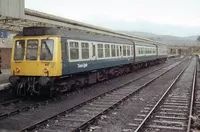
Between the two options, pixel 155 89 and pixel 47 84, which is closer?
pixel 47 84

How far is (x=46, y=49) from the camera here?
47.5 feet

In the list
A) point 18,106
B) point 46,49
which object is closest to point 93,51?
point 46,49

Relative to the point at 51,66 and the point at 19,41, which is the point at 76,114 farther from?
the point at 19,41

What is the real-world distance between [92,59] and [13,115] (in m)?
7.62

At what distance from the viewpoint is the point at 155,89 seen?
61.5ft

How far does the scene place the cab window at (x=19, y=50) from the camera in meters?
15.1

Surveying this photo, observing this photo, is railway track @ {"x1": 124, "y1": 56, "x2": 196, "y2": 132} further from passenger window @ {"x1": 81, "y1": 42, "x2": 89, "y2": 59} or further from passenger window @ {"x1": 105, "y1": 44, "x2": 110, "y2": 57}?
passenger window @ {"x1": 105, "y1": 44, "x2": 110, "y2": 57}

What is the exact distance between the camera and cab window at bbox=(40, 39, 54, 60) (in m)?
14.4

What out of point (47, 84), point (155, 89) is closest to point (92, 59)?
point (155, 89)

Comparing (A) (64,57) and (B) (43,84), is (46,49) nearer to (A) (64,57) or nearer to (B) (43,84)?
(A) (64,57)

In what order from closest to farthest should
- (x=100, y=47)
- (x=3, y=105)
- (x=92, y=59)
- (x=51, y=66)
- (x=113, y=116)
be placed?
1. (x=113, y=116)
2. (x=3, y=105)
3. (x=51, y=66)
4. (x=92, y=59)
5. (x=100, y=47)

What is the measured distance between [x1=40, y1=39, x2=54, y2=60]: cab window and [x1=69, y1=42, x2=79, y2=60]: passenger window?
141cm

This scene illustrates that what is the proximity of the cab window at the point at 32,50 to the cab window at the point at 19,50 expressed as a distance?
10.9 inches

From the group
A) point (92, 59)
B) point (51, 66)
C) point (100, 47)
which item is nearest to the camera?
point (51, 66)
